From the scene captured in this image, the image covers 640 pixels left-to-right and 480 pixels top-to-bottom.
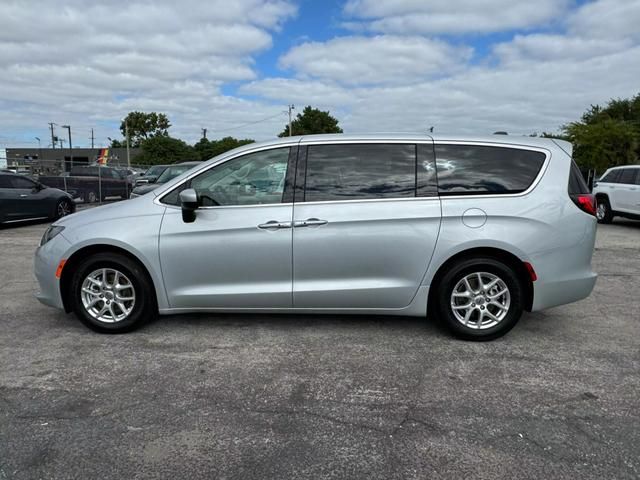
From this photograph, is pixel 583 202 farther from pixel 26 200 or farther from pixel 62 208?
pixel 62 208

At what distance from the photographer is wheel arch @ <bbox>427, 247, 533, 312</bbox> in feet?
13.8

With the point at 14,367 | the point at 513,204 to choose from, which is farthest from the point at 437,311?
the point at 14,367

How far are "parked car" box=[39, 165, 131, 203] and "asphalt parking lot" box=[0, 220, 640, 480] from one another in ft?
51.1

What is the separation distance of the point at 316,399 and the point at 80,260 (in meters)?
2.53

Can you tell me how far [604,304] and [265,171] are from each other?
160 inches

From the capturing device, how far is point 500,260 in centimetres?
423

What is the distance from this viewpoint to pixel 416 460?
8.60ft

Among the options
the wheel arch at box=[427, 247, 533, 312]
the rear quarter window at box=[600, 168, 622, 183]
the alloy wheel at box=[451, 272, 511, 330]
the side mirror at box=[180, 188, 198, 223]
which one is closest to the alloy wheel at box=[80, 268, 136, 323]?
the side mirror at box=[180, 188, 198, 223]

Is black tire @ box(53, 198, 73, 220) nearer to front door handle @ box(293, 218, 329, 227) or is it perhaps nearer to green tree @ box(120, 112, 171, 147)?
front door handle @ box(293, 218, 329, 227)

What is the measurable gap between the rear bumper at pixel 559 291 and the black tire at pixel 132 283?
3.34 m

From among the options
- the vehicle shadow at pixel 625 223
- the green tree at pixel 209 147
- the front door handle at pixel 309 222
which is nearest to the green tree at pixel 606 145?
the vehicle shadow at pixel 625 223

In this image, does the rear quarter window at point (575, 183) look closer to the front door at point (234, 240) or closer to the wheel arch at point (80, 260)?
the front door at point (234, 240)

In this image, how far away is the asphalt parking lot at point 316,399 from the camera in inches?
103

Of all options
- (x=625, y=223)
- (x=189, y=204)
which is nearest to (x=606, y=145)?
(x=625, y=223)
